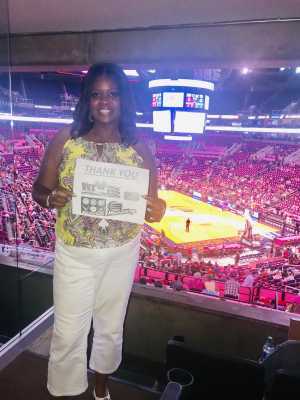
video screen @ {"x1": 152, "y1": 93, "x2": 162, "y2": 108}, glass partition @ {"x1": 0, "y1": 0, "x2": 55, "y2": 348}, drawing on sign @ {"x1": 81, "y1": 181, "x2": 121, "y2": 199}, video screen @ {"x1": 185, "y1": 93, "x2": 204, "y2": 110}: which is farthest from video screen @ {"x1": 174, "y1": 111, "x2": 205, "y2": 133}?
drawing on sign @ {"x1": 81, "y1": 181, "x2": 121, "y2": 199}

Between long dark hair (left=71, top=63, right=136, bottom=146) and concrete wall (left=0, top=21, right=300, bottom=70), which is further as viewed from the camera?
concrete wall (left=0, top=21, right=300, bottom=70)

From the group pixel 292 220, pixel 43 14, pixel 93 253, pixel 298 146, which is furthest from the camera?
pixel 298 146

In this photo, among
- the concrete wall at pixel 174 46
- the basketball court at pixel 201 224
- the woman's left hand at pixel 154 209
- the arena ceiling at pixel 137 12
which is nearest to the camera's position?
the woman's left hand at pixel 154 209

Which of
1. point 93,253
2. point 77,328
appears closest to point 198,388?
point 77,328

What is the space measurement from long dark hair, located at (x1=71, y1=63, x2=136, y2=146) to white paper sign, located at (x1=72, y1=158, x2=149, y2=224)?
0.12m

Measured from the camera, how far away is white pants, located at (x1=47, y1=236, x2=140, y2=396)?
1283 millimetres

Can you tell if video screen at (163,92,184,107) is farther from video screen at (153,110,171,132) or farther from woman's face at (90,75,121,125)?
woman's face at (90,75,121,125)

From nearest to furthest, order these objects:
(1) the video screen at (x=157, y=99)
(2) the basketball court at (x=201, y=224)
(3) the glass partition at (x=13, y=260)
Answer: (3) the glass partition at (x=13, y=260), (1) the video screen at (x=157, y=99), (2) the basketball court at (x=201, y=224)

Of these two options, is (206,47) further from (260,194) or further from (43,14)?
(260,194)

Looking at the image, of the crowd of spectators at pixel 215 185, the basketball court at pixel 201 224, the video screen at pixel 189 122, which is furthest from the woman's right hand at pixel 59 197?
the basketball court at pixel 201 224

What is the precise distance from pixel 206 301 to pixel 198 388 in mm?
967

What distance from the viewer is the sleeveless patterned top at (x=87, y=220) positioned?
1287 millimetres

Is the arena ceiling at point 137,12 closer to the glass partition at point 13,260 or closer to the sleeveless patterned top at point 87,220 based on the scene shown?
the glass partition at point 13,260

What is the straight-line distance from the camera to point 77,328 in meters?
1.33
